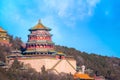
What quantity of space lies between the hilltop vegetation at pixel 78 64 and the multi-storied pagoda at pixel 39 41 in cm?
393

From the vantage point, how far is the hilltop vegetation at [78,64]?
91.2m

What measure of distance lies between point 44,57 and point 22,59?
3.11 meters

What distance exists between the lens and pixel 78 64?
376ft

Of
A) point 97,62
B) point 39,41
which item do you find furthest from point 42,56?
point 97,62

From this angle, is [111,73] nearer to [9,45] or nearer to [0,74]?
[9,45]

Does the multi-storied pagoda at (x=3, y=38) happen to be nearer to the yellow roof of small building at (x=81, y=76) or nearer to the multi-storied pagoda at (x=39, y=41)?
the multi-storied pagoda at (x=39, y=41)

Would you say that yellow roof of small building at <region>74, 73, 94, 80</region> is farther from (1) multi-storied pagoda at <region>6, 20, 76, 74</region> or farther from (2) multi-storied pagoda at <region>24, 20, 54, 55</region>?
(2) multi-storied pagoda at <region>24, 20, 54, 55</region>

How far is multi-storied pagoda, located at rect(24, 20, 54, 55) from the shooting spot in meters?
99.3

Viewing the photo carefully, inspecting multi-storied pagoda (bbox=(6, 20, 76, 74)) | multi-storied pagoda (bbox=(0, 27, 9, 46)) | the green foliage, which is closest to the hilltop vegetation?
the green foliage

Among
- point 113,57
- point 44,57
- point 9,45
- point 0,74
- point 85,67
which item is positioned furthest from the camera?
point 113,57

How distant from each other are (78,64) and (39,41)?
16.2 meters

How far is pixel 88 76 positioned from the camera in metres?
103

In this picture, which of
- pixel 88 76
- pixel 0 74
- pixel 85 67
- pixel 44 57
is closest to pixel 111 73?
pixel 85 67

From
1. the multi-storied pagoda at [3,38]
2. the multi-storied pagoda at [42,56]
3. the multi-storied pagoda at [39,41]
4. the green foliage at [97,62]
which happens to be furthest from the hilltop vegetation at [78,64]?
the multi-storied pagoda at [39,41]
